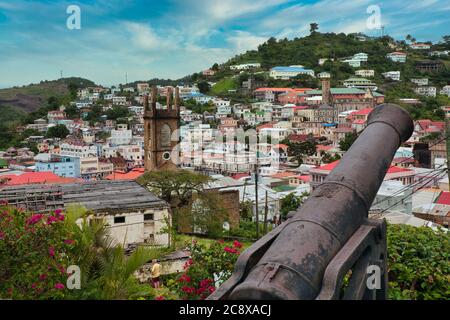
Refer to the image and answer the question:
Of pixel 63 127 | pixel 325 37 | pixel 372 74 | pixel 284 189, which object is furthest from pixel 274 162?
pixel 325 37

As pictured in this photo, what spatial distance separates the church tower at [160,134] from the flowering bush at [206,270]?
2223cm

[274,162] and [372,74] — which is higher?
[372,74]

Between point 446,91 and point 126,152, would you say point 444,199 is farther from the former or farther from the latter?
point 446,91

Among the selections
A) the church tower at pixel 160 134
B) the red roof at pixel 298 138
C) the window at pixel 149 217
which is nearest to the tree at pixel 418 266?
the window at pixel 149 217

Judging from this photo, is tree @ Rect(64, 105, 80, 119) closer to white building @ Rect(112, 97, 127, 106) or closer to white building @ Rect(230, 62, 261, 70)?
white building @ Rect(112, 97, 127, 106)

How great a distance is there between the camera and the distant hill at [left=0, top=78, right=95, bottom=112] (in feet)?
387

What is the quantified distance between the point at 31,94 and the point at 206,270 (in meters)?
131

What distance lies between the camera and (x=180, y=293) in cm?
466

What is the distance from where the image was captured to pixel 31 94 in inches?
5005

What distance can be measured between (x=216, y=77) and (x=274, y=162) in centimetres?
7304

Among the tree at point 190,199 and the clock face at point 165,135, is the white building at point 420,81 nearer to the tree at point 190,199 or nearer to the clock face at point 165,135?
the clock face at point 165,135

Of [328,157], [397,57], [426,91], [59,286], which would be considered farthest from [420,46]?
[59,286]

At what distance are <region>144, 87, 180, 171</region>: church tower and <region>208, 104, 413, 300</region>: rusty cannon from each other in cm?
2360
